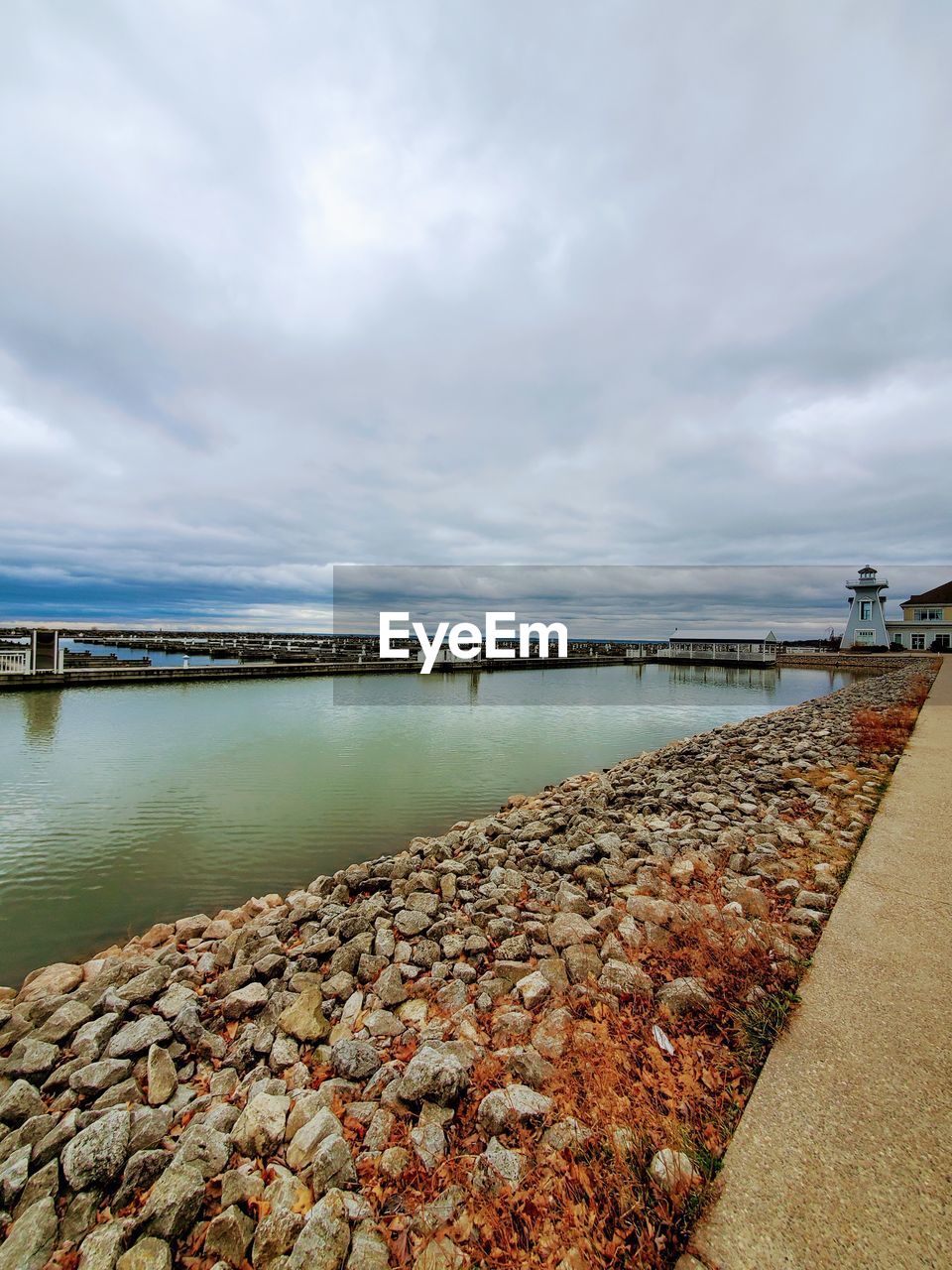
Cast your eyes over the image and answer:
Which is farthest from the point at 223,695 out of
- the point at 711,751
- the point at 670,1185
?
the point at 670,1185

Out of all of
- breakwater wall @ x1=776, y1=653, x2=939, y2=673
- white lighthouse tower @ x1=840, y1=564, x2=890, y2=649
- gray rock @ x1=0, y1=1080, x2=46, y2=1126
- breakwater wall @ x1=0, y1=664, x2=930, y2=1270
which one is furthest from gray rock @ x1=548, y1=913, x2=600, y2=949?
white lighthouse tower @ x1=840, y1=564, x2=890, y2=649

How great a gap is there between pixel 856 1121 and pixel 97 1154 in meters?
2.81

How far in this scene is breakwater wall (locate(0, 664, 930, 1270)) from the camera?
1707 mm

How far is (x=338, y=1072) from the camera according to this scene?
245cm

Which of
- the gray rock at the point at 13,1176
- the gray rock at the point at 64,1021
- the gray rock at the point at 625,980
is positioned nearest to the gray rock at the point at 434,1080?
the gray rock at the point at 625,980

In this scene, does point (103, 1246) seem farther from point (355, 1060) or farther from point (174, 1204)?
point (355, 1060)

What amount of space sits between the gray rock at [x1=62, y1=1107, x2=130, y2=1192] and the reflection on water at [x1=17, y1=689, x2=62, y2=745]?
13357 mm

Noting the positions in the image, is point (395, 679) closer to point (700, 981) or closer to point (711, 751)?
point (711, 751)

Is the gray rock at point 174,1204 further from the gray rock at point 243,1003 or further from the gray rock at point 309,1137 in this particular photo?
the gray rock at point 243,1003

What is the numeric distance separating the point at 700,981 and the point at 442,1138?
1.39 meters

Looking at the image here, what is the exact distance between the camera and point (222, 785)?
30.2ft

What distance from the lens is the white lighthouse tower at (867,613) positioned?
49.5 meters

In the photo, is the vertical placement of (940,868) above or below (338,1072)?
above

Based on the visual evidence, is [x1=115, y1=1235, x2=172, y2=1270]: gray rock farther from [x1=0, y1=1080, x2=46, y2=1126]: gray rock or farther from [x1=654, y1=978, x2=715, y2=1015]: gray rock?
[x1=654, y1=978, x2=715, y2=1015]: gray rock
